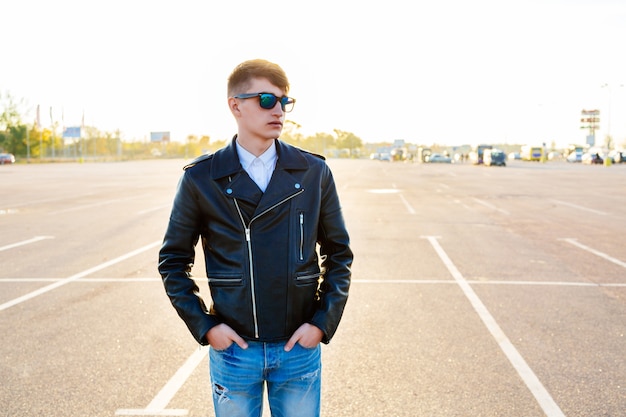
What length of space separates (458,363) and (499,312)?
175 centimetres

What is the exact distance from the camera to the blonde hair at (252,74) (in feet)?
7.79

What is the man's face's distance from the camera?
2373 millimetres

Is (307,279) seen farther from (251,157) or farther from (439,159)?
(439,159)

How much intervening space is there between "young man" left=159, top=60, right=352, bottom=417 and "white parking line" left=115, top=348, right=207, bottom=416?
1768 millimetres

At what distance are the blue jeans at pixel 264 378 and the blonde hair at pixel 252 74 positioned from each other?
0.97 m

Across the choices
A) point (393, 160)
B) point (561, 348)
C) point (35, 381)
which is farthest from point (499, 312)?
point (393, 160)

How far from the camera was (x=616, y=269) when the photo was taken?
29.0 ft

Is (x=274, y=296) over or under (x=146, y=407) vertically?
over

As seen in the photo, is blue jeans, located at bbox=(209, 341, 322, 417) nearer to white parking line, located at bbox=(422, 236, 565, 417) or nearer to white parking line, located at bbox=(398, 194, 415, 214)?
white parking line, located at bbox=(422, 236, 565, 417)

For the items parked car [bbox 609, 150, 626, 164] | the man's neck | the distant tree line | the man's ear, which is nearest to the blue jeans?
the man's neck

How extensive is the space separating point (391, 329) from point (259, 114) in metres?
3.90

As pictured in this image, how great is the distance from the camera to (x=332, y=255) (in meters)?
2.56

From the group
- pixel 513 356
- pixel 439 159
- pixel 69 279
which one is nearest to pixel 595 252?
pixel 513 356

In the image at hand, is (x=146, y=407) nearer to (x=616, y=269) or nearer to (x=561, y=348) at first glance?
(x=561, y=348)
